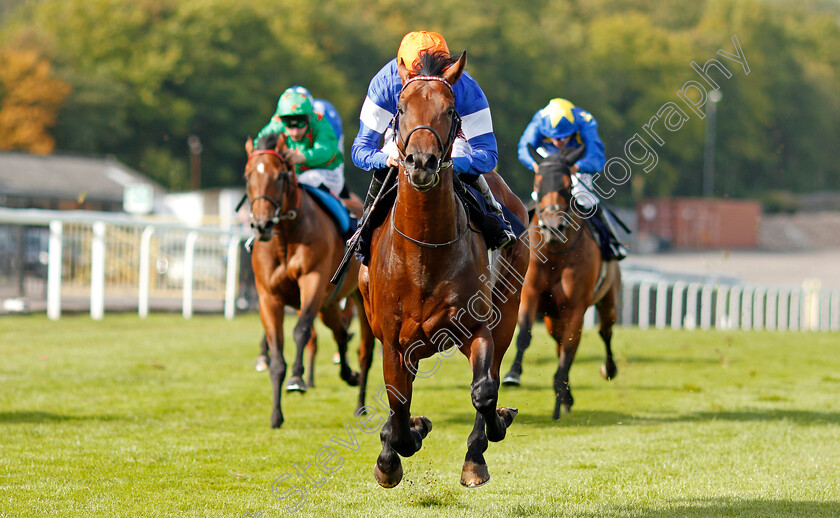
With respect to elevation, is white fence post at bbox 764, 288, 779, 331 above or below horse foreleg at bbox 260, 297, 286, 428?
below

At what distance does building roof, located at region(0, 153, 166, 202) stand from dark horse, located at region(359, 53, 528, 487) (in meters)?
34.0

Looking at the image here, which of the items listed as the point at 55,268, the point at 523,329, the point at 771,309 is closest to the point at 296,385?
the point at 523,329

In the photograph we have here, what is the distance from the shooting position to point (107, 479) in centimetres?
532

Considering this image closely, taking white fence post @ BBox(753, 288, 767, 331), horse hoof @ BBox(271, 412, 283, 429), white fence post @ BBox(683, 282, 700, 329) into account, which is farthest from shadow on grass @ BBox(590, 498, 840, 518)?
white fence post @ BBox(753, 288, 767, 331)

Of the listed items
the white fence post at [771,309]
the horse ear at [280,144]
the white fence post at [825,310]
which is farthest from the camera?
the white fence post at [825,310]

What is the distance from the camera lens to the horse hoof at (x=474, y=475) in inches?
180

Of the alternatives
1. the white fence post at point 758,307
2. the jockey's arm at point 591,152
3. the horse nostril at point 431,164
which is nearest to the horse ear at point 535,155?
the jockey's arm at point 591,152

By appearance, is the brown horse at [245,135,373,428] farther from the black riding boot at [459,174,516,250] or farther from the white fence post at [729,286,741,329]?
the white fence post at [729,286,741,329]

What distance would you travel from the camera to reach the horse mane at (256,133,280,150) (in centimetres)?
780

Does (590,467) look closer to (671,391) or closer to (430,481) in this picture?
(430,481)

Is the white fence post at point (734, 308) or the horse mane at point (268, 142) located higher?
the horse mane at point (268, 142)

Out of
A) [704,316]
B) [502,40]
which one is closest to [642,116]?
[502,40]

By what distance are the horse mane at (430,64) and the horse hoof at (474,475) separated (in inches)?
72.0

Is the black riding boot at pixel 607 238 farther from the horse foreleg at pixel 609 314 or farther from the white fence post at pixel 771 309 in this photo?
the white fence post at pixel 771 309
